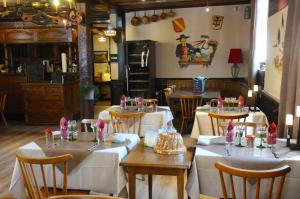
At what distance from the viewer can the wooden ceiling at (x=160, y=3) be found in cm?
754

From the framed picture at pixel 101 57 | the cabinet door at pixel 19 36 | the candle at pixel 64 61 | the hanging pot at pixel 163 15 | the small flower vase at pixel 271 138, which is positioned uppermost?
the hanging pot at pixel 163 15

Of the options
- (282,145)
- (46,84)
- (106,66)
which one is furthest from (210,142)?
(106,66)

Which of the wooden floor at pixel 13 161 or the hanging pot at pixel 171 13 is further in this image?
the hanging pot at pixel 171 13

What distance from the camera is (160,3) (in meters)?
7.94

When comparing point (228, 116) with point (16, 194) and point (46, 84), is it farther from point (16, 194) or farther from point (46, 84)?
point (46, 84)

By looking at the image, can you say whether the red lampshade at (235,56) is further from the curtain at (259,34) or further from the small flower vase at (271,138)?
the small flower vase at (271,138)

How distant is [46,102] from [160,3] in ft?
12.9

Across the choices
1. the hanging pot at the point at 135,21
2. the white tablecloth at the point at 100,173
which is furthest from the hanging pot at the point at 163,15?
the white tablecloth at the point at 100,173

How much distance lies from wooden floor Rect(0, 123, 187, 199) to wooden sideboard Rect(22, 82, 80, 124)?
25 centimetres

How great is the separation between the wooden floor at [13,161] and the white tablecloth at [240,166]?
113 centimetres

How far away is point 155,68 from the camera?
28.6ft

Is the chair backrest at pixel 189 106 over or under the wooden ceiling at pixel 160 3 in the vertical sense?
under

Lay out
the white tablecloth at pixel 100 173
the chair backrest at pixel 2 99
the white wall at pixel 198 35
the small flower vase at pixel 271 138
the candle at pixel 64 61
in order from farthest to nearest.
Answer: the white wall at pixel 198 35
the candle at pixel 64 61
the chair backrest at pixel 2 99
the small flower vase at pixel 271 138
the white tablecloth at pixel 100 173

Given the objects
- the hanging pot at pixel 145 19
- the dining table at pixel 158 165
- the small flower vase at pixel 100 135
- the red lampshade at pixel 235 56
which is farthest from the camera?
the hanging pot at pixel 145 19
